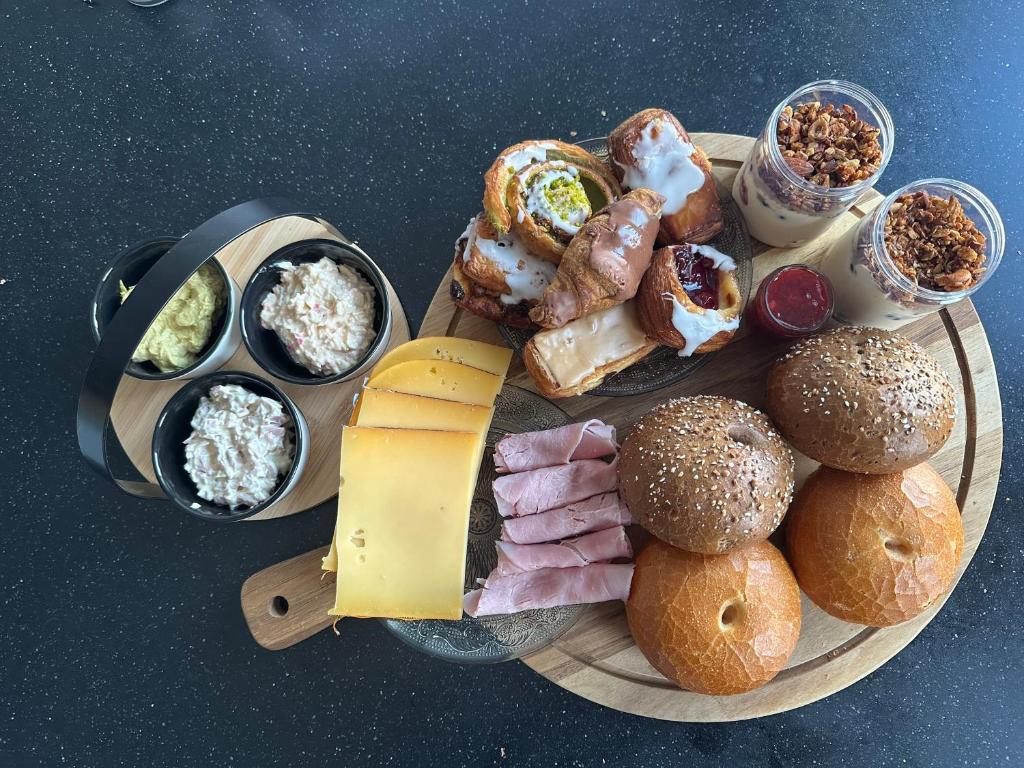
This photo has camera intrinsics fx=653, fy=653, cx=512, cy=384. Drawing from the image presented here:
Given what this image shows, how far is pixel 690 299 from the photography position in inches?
56.2

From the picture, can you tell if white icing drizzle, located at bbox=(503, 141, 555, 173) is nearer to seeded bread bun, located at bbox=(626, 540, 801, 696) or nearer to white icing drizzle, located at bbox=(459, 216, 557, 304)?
white icing drizzle, located at bbox=(459, 216, 557, 304)

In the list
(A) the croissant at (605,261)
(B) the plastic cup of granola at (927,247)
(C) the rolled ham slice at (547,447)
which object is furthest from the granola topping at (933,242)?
(C) the rolled ham slice at (547,447)

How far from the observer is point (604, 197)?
4.95 ft

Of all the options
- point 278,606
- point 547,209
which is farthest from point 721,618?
point 278,606

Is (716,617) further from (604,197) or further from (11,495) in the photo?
(11,495)

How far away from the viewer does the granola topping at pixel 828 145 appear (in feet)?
4.36

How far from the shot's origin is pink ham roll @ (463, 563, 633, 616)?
57.6 inches

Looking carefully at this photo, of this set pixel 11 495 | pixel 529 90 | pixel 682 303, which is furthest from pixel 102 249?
pixel 682 303

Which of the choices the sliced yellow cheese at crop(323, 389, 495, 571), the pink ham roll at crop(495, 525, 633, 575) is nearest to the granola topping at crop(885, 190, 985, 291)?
the pink ham roll at crop(495, 525, 633, 575)

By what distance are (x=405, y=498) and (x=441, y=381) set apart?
0.92 feet

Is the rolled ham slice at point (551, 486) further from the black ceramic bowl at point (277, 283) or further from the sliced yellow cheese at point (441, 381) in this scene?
the black ceramic bowl at point (277, 283)

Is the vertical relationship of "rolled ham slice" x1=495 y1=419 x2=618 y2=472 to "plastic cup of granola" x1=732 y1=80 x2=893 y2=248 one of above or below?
below

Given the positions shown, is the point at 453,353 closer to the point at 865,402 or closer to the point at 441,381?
the point at 441,381

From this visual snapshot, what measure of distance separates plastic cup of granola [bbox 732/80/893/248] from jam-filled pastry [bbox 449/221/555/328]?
51cm
